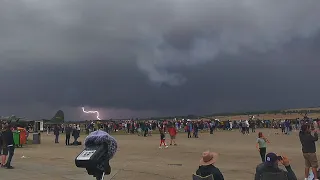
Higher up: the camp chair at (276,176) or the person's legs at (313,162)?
the camp chair at (276,176)

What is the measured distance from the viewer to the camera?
3604 millimetres

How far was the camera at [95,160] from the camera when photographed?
142 inches

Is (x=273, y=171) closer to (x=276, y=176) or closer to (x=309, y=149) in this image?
(x=276, y=176)

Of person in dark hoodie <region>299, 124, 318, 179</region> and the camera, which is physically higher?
the camera

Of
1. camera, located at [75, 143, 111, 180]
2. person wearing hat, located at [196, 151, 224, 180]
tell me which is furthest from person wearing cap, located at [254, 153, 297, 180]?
camera, located at [75, 143, 111, 180]

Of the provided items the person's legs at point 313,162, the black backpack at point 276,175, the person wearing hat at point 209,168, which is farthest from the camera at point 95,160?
the person's legs at point 313,162

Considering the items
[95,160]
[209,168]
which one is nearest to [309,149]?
→ [209,168]

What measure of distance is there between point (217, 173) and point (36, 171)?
10.3 meters

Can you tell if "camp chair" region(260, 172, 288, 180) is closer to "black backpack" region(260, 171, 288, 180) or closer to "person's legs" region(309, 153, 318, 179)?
"black backpack" region(260, 171, 288, 180)

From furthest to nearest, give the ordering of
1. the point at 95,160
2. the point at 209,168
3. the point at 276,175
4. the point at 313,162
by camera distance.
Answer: the point at 313,162 → the point at 276,175 → the point at 209,168 → the point at 95,160

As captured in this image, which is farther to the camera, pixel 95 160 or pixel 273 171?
pixel 273 171

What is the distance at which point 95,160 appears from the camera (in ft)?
11.8

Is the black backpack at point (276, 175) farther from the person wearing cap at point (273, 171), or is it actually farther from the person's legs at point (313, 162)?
the person's legs at point (313, 162)

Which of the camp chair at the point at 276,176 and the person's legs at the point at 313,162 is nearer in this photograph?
the camp chair at the point at 276,176
